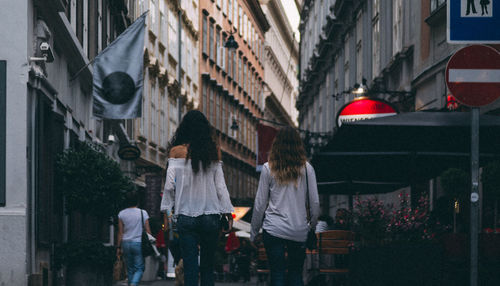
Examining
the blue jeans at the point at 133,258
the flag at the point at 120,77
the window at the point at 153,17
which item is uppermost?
the window at the point at 153,17

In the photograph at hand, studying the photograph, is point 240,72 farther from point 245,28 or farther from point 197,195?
point 197,195

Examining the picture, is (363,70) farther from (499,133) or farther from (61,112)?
(499,133)

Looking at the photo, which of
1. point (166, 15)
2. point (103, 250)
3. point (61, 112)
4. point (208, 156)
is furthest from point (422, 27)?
point (166, 15)

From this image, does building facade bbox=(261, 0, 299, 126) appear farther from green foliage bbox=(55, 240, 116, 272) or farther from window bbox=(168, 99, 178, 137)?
green foliage bbox=(55, 240, 116, 272)

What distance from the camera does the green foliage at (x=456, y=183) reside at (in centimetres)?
1216

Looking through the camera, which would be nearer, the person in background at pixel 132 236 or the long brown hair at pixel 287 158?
the long brown hair at pixel 287 158

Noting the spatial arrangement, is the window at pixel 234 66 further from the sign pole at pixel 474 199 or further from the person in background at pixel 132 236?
the sign pole at pixel 474 199

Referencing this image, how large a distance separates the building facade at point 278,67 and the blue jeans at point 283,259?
209 feet

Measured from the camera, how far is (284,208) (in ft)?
28.8

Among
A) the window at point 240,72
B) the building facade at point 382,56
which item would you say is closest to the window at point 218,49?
the building facade at point 382,56

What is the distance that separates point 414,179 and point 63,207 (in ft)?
19.8

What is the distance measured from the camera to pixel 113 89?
56.1 ft

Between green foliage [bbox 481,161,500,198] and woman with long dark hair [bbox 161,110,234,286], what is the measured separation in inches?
142

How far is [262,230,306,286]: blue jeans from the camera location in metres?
8.66
